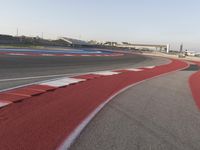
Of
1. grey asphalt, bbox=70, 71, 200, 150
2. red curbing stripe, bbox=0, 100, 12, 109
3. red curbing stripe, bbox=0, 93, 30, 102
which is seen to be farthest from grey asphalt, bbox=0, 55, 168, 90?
grey asphalt, bbox=70, 71, 200, 150

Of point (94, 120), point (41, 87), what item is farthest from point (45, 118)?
point (41, 87)

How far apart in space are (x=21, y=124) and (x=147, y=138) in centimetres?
231

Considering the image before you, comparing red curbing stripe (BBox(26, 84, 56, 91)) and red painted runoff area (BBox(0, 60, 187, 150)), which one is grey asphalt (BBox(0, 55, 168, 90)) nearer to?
red curbing stripe (BBox(26, 84, 56, 91))

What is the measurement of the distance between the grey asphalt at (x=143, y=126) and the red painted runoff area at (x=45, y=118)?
1.26 ft

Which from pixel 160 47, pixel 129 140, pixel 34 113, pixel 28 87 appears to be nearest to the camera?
pixel 129 140

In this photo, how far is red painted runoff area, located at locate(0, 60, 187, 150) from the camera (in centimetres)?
431

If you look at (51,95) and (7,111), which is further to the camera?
(51,95)

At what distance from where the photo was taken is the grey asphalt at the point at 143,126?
14.9 ft

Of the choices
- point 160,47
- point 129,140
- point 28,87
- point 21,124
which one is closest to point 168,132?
point 129,140

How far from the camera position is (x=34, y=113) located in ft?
19.6

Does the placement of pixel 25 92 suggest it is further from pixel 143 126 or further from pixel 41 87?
pixel 143 126

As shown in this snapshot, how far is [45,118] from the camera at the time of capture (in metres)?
5.66

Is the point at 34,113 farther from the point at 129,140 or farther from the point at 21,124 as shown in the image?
the point at 129,140

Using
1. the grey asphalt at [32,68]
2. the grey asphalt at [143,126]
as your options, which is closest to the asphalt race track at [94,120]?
the grey asphalt at [143,126]
